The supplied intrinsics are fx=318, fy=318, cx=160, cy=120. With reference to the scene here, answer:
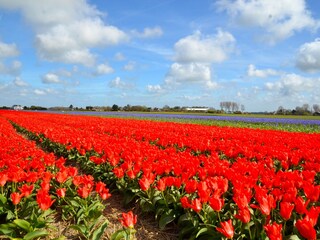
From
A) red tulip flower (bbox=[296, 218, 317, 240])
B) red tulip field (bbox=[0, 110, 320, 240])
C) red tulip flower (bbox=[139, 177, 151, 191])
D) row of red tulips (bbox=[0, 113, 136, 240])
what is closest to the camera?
→ red tulip flower (bbox=[296, 218, 317, 240])

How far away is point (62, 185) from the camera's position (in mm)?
4707

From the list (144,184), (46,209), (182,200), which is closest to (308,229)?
(182,200)

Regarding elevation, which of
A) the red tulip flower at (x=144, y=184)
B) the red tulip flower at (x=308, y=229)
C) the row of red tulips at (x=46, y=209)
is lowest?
the row of red tulips at (x=46, y=209)

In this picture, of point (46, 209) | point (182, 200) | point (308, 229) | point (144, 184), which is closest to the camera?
point (308, 229)

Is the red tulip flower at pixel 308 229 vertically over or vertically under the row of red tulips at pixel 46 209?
over

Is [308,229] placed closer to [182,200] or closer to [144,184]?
[182,200]

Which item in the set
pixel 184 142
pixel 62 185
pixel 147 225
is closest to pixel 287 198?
pixel 147 225

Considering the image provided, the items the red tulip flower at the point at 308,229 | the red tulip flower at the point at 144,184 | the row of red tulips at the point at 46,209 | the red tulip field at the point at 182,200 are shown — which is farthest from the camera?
the red tulip flower at the point at 144,184

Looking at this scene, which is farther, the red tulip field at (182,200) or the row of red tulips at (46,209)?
the row of red tulips at (46,209)

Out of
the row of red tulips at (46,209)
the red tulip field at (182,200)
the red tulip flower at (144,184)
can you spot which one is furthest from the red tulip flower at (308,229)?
the red tulip flower at (144,184)

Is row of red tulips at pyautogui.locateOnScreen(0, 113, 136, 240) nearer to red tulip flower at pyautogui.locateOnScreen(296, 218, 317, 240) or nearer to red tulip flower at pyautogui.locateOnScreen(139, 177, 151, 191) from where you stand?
red tulip flower at pyautogui.locateOnScreen(139, 177, 151, 191)

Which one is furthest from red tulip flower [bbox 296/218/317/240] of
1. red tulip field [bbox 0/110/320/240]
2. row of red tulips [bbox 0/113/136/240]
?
row of red tulips [bbox 0/113/136/240]

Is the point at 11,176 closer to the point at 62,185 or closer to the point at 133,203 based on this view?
the point at 62,185

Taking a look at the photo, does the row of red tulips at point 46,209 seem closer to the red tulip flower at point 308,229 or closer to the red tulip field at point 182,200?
the red tulip field at point 182,200
